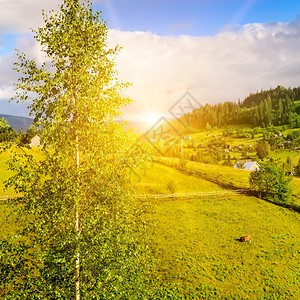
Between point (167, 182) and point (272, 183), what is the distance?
26.3 metres

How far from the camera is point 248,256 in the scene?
3403 centimetres

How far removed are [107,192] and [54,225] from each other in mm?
2657

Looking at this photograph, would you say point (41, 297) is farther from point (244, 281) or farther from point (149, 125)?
point (149, 125)

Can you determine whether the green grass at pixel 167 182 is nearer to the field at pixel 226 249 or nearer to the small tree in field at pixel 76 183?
the field at pixel 226 249

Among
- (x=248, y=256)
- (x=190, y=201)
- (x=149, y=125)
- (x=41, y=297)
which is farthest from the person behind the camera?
(x=149, y=125)

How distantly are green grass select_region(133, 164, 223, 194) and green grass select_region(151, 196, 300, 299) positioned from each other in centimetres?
978

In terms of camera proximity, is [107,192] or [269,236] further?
[269,236]

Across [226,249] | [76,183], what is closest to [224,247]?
[226,249]

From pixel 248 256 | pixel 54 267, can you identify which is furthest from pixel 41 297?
pixel 248 256

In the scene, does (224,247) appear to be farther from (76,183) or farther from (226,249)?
(76,183)

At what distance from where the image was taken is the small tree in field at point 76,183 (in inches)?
428

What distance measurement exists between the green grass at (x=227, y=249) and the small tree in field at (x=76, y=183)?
568 inches

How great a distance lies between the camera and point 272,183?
61.4 m

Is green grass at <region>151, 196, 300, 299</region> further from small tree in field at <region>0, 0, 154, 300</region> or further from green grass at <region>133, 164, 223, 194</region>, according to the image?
small tree in field at <region>0, 0, 154, 300</region>
